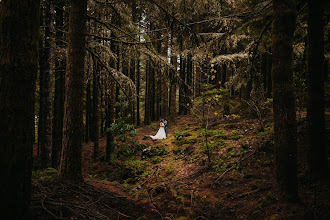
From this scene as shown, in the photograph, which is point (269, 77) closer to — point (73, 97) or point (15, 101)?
point (73, 97)

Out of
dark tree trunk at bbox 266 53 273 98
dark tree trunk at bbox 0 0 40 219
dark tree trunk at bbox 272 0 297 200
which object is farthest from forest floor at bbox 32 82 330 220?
dark tree trunk at bbox 266 53 273 98

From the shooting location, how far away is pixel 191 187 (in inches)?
239

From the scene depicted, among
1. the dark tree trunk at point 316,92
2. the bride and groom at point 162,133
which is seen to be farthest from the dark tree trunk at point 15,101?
the bride and groom at point 162,133

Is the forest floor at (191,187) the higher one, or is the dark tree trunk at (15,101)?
the dark tree trunk at (15,101)

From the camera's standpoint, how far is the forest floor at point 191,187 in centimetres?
307

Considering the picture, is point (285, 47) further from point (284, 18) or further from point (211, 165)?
point (211, 165)

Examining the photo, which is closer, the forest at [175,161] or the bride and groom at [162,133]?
the forest at [175,161]

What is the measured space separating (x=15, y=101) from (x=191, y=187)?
5591mm

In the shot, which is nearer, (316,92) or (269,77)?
(316,92)

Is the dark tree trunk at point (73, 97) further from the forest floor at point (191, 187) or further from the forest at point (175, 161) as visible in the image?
the forest floor at point (191, 187)

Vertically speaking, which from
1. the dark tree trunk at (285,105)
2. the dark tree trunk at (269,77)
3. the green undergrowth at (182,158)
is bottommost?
the green undergrowth at (182,158)

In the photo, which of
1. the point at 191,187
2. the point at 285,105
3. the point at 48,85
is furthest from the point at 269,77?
the point at 48,85

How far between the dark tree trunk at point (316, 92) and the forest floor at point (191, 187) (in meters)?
0.45

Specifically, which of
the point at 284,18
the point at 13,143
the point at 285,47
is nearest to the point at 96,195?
the point at 13,143
